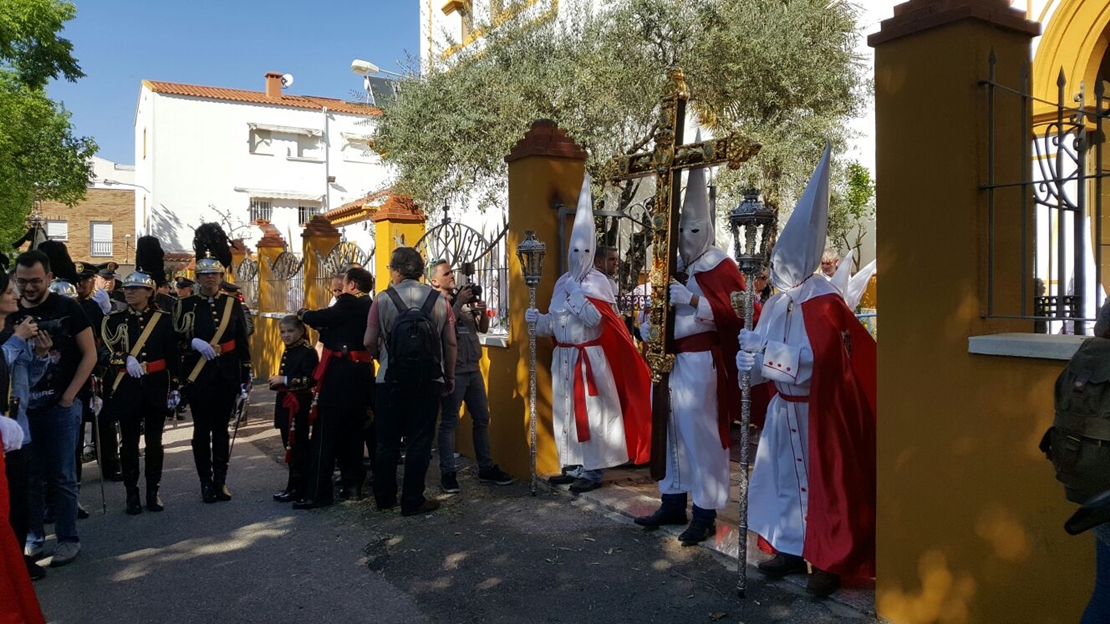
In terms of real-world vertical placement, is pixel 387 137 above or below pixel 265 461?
above

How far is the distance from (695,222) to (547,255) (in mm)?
1928

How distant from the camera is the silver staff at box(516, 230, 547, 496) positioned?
259 inches

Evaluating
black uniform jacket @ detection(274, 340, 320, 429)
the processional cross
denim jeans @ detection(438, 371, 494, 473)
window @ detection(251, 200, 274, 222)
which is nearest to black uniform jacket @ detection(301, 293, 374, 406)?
black uniform jacket @ detection(274, 340, 320, 429)

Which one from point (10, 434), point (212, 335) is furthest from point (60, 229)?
point (10, 434)

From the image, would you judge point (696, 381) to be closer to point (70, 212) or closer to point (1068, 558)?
point (1068, 558)

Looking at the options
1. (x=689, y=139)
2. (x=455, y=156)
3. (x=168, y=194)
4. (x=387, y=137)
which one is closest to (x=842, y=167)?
(x=689, y=139)

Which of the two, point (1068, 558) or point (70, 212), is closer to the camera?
point (1068, 558)

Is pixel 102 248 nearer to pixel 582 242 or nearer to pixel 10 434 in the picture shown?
pixel 582 242

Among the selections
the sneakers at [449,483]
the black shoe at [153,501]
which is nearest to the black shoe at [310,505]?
the sneakers at [449,483]

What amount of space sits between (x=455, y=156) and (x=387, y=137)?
5.40 ft

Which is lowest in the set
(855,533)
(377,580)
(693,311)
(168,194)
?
(377,580)

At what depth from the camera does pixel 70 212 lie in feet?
157

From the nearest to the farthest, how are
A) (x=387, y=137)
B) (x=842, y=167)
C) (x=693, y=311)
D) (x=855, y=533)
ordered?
(x=855, y=533)
(x=693, y=311)
(x=842, y=167)
(x=387, y=137)

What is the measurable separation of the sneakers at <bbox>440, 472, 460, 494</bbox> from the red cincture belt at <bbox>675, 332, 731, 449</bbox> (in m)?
2.59
